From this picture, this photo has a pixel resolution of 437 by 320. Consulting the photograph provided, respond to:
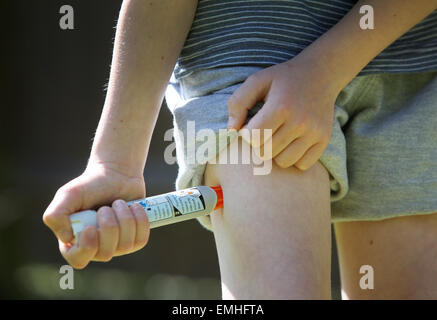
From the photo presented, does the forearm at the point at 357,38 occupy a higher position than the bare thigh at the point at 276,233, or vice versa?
the forearm at the point at 357,38

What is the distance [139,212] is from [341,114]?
0.36 metres

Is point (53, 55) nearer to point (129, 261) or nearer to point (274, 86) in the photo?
point (129, 261)

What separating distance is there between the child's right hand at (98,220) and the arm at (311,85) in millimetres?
189

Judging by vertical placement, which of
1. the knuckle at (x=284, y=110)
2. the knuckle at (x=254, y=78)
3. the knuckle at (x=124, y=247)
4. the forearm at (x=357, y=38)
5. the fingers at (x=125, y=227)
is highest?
the forearm at (x=357, y=38)

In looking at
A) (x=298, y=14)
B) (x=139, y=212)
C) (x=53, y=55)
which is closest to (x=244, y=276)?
(x=139, y=212)

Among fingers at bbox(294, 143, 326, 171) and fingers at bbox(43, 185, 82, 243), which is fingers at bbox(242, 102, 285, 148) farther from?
fingers at bbox(43, 185, 82, 243)

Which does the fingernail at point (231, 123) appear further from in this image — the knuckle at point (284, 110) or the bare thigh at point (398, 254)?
the bare thigh at point (398, 254)

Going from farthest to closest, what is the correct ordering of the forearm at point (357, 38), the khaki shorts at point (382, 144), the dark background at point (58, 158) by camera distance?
the dark background at point (58, 158) < the khaki shorts at point (382, 144) < the forearm at point (357, 38)

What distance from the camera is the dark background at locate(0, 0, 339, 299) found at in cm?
285

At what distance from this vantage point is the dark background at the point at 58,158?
2.85 meters

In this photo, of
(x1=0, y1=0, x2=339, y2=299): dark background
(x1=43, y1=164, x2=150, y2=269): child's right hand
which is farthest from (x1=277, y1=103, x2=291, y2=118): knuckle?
(x1=0, y1=0, x2=339, y2=299): dark background

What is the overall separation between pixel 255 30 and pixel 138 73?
0.19 meters

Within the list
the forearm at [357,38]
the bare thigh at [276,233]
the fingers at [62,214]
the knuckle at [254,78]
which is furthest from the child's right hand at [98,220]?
the forearm at [357,38]

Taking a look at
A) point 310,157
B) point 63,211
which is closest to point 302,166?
point 310,157
